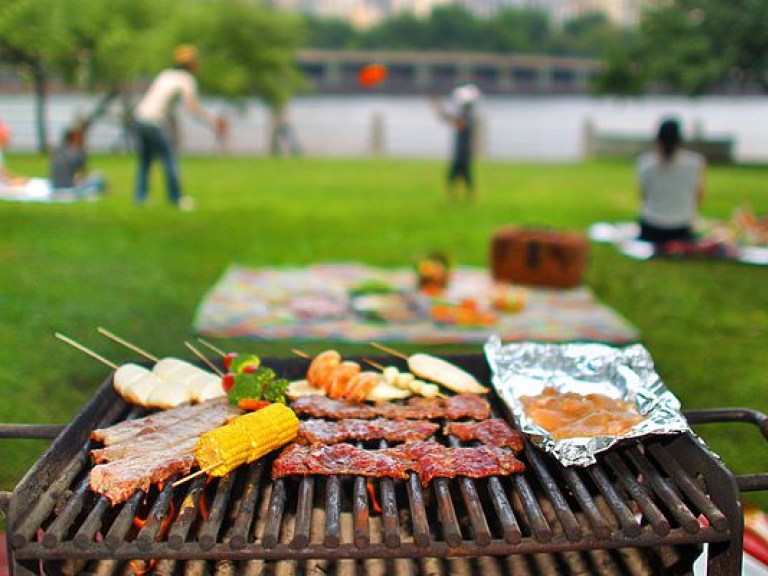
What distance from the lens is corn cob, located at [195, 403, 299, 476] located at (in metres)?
2.13

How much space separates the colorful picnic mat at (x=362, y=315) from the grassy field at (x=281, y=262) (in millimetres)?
168

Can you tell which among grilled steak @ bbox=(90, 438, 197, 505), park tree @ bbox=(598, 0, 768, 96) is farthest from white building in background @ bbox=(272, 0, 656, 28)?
grilled steak @ bbox=(90, 438, 197, 505)

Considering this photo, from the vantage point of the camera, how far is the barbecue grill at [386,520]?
1852 mm

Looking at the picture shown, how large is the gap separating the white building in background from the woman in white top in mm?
1102

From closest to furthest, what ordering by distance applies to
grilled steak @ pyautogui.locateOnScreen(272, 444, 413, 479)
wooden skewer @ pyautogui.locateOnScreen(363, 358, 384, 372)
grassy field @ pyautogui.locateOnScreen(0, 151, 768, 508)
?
grilled steak @ pyautogui.locateOnScreen(272, 444, 413, 479), wooden skewer @ pyautogui.locateOnScreen(363, 358, 384, 372), grassy field @ pyautogui.locateOnScreen(0, 151, 768, 508)

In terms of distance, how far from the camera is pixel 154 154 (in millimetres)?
10703

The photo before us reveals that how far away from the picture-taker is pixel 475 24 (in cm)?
775

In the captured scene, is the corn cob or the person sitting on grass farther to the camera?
the person sitting on grass

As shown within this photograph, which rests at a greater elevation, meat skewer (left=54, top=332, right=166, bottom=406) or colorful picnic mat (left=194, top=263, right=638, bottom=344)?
meat skewer (left=54, top=332, right=166, bottom=406)

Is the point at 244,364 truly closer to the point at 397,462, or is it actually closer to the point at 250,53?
the point at 397,462

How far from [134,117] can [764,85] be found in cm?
646

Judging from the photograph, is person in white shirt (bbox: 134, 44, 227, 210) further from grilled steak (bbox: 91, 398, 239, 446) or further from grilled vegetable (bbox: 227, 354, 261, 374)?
grilled steak (bbox: 91, 398, 239, 446)

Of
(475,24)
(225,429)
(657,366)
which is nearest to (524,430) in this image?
(225,429)

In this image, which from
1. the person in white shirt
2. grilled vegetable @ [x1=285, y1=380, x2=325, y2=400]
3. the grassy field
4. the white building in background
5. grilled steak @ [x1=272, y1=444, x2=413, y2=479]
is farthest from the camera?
the person in white shirt
